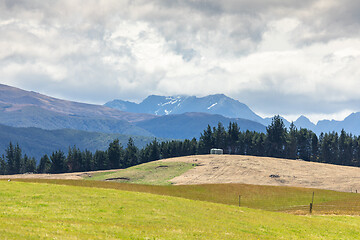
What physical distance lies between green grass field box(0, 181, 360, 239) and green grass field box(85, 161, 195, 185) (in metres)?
66.0

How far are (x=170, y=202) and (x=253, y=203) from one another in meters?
30.0

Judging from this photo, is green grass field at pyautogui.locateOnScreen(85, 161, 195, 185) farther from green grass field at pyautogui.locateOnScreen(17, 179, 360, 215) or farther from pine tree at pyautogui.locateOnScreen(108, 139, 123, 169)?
pine tree at pyautogui.locateOnScreen(108, 139, 123, 169)

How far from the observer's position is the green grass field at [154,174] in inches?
4562

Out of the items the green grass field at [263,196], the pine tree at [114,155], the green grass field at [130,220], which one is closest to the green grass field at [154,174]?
the green grass field at [263,196]

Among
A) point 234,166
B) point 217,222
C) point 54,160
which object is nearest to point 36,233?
point 217,222

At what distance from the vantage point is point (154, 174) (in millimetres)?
124938

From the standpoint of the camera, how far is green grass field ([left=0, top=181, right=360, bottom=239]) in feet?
84.6

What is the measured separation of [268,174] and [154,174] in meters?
38.6

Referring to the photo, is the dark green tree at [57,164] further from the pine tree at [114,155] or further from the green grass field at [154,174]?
the green grass field at [154,174]

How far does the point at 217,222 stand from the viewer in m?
36.3

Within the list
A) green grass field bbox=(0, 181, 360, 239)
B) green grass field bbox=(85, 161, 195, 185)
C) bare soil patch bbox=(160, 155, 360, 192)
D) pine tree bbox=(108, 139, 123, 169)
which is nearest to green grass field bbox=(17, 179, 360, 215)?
green grass field bbox=(0, 181, 360, 239)

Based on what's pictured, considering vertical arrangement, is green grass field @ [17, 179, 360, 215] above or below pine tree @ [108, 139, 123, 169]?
below

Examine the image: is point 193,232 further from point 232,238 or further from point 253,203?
point 253,203

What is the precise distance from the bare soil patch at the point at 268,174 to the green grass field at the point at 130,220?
58.8m
